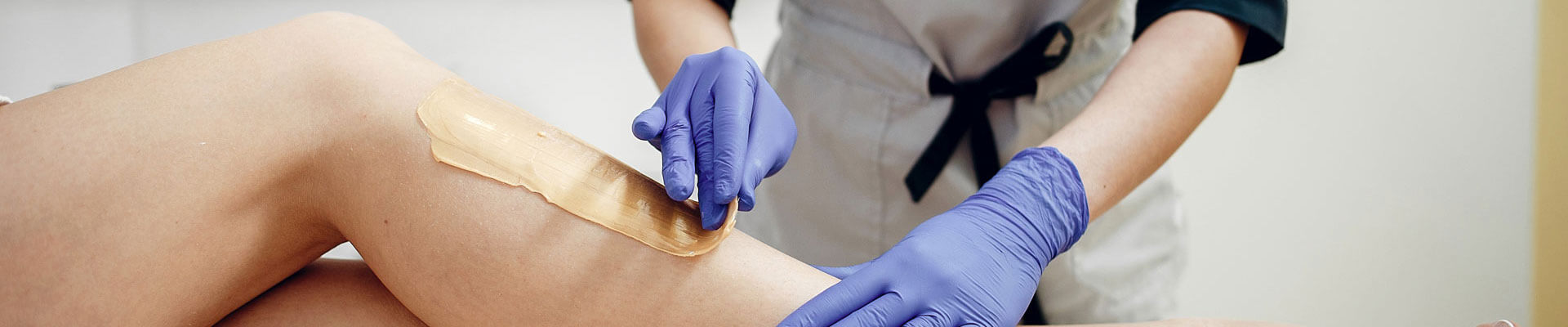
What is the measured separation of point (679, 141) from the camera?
26.7 inches

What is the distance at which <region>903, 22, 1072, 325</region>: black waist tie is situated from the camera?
1.00m

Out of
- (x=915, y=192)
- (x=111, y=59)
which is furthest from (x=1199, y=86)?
(x=111, y=59)

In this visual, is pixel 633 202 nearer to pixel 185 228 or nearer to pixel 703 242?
pixel 703 242

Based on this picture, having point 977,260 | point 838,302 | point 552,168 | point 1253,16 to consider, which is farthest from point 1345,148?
point 552,168

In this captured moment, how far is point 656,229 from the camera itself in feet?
2.03

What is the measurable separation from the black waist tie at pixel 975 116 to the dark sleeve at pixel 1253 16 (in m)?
0.13

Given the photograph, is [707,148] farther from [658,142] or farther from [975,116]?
[975,116]

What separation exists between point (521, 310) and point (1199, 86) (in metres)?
0.68

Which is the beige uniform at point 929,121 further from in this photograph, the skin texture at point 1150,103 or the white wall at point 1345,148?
the white wall at point 1345,148

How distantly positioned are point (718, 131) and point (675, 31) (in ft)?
1.13

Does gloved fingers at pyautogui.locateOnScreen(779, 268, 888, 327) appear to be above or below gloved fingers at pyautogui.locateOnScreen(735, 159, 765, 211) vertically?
below

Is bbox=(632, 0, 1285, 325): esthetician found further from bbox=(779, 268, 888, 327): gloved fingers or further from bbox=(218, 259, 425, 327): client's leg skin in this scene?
bbox=(218, 259, 425, 327): client's leg skin

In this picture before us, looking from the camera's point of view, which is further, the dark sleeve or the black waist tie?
the black waist tie

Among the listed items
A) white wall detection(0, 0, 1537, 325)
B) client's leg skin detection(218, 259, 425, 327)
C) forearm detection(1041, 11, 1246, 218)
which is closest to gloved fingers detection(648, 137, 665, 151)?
client's leg skin detection(218, 259, 425, 327)
